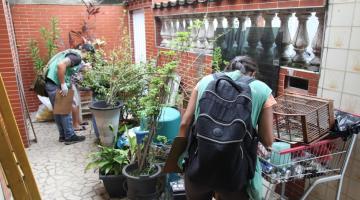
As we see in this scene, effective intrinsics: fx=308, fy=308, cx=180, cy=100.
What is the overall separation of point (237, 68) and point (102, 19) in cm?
595

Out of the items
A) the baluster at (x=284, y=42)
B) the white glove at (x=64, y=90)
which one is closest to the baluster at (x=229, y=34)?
the baluster at (x=284, y=42)

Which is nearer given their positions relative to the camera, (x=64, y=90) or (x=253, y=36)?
(x=253, y=36)

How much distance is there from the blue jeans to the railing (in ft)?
7.95

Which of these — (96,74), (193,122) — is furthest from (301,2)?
(96,74)

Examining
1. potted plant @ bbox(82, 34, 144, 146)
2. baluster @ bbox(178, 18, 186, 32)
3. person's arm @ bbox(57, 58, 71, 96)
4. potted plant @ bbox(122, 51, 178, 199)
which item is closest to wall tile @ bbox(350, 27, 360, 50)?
potted plant @ bbox(122, 51, 178, 199)

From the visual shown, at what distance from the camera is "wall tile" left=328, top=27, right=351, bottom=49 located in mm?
2460

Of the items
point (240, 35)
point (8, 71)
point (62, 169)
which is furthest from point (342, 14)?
point (8, 71)

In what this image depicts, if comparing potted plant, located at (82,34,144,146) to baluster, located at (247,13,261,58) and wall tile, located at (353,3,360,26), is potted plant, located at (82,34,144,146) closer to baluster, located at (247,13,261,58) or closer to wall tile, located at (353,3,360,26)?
baluster, located at (247,13,261,58)

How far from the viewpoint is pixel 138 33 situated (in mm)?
7395

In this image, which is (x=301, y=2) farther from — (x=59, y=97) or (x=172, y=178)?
(x=59, y=97)

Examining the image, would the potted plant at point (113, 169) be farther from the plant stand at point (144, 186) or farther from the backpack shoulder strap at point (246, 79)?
the backpack shoulder strap at point (246, 79)

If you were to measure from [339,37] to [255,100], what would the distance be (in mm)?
1158

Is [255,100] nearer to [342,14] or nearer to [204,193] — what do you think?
[204,193]

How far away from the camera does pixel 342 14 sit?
8.10ft
